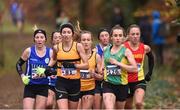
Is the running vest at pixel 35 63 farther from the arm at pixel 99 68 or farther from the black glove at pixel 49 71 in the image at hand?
the arm at pixel 99 68

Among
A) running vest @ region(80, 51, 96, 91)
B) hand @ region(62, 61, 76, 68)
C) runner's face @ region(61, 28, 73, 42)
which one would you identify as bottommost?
running vest @ region(80, 51, 96, 91)

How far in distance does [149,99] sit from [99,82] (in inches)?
148

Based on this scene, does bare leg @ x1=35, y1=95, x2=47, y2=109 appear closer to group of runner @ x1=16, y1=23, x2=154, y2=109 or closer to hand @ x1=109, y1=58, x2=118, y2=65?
group of runner @ x1=16, y1=23, x2=154, y2=109

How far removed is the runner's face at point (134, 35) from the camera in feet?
41.4

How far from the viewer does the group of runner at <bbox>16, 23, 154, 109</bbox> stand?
11914mm

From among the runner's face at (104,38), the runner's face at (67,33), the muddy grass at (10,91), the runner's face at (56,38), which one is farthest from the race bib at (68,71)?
the muddy grass at (10,91)

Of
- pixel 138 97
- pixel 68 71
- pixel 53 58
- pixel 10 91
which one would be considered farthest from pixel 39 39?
pixel 10 91

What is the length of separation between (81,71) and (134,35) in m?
1.35

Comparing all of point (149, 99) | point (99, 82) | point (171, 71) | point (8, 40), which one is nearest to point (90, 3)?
point (8, 40)

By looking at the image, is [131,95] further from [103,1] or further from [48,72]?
[103,1]

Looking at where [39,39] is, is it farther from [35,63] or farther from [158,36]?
[158,36]

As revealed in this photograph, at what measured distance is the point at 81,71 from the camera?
41.4ft

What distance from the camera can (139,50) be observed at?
12.6 metres

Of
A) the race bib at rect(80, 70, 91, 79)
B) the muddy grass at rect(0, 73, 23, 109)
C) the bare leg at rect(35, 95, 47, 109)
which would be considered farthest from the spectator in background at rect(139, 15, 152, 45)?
the bare leg at rect(35, 95, 47, 109)
